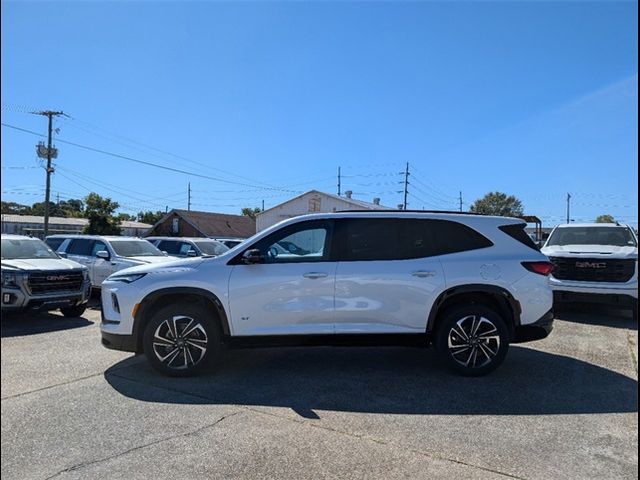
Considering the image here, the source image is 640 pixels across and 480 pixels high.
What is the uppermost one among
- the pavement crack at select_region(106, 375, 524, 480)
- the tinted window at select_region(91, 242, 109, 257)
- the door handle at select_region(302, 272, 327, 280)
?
the tinted window at select_region(91, 242, 109, 257)

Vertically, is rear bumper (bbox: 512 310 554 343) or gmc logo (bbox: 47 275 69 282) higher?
gmc logo (bbox: 47 275 69 282)

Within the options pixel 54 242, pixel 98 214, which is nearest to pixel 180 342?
pixel 54 242

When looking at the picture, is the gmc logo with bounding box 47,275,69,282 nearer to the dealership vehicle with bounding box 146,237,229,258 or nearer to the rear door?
the rear door

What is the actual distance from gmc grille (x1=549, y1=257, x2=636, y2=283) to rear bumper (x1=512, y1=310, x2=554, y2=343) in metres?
4.58

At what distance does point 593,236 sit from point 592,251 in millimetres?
1427

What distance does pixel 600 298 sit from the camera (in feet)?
31.0

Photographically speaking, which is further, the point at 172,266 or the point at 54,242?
the point at 54,242

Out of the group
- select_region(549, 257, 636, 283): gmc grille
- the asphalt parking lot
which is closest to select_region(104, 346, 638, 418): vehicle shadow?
the asphalt parking lot

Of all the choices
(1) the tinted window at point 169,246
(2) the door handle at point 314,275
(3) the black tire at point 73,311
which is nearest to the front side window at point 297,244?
(2) the door handle at point 314,275

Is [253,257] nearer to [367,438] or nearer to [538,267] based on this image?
[367,438]

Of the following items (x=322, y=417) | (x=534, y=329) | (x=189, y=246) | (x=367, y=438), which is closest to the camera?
(x=367, y=438)

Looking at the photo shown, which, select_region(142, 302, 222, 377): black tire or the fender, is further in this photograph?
the fender

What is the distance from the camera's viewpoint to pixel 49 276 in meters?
8.41

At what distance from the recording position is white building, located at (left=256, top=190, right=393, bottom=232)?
131 feet
